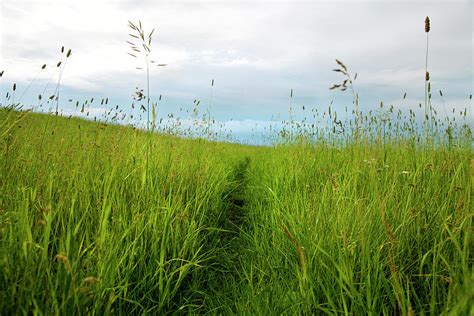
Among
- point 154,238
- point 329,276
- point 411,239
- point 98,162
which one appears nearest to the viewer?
point 329,276

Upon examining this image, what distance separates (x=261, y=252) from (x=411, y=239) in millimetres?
1072

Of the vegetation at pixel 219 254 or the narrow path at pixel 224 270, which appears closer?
the vegetation at pixel 219 254

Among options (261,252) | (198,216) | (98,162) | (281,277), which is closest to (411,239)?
(281,277)

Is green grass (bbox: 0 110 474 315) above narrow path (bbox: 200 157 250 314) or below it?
above

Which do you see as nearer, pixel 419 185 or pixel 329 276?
pixel 329 276

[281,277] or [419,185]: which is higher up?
[419,185]

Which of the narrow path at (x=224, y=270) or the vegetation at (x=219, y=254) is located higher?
the vegetation at (x=219, y=254)

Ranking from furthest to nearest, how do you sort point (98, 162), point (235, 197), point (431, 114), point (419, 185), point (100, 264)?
1. point (235, 197)
2. point (98, 162)
3. point (431, 114)
4. point (419, 185)
5. point (100, 264)

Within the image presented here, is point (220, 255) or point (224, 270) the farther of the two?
point (220, 255)

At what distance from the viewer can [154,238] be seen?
7.09ft

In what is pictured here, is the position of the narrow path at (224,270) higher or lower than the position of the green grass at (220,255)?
lower

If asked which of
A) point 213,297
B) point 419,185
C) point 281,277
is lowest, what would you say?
point 213,297

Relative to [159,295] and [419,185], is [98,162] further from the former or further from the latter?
[419,185]

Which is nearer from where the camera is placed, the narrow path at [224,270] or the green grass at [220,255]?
the green grass at [220,255]
